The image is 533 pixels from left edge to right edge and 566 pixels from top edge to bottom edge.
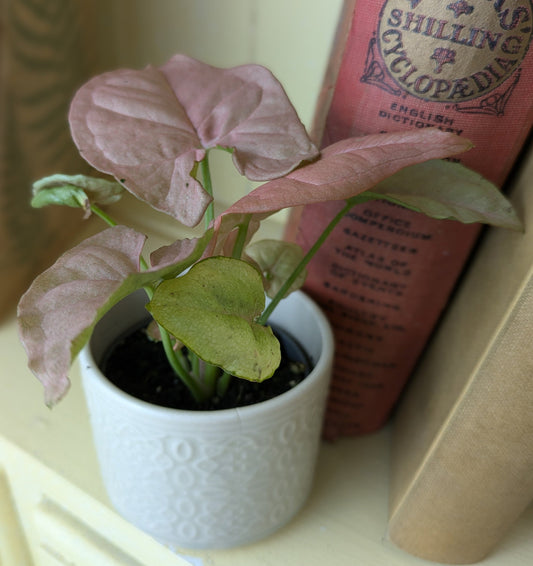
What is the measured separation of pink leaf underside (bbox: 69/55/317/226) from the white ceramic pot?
101 mm

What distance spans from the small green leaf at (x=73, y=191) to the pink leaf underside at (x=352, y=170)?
0.10m

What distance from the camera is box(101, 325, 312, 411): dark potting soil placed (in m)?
0.31

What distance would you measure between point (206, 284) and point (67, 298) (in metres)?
0.04

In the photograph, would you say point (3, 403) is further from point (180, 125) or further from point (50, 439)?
point (180, 125)

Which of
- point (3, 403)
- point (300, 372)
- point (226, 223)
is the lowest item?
point (3, 403)

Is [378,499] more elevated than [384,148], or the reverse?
[384,148]

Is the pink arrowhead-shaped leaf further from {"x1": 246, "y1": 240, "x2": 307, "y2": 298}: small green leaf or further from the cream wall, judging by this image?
the cream wall

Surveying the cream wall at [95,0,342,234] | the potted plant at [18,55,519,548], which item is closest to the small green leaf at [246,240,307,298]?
the potted plant at [18,55,519,548]

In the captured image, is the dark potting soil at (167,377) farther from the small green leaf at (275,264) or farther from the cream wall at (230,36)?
the cream wall at (230,36)

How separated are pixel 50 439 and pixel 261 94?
265mm

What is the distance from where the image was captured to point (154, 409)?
0.83 ft

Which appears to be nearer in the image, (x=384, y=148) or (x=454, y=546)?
(x=384, y=148)

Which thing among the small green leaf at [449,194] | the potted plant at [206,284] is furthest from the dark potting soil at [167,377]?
the small green leaf at [449,194]

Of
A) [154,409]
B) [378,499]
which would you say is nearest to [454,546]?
[378,499]
